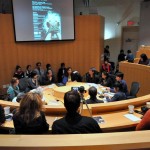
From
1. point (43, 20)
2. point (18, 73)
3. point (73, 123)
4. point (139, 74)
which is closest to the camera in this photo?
point (73, 123)

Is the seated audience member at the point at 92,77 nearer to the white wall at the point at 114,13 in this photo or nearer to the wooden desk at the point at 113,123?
the wooden desk at the point at 113,123

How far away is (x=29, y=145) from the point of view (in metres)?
1.06

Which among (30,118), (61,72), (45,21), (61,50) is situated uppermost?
(45,21)

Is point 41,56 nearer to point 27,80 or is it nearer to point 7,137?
point 27,80

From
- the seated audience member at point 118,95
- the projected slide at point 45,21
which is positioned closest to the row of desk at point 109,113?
the seated audience member at point 118,95

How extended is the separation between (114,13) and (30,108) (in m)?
10.4

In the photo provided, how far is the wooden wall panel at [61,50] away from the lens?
8.10 meters

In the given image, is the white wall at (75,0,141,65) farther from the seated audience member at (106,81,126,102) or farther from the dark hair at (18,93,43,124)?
the dark hair at (18,93,43,124)

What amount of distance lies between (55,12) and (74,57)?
2220 millimetres

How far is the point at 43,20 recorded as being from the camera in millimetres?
8352

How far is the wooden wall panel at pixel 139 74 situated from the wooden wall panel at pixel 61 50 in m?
2.44

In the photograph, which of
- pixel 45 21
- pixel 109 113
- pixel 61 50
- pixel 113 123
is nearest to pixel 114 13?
pixel 61 50

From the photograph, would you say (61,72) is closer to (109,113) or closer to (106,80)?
(106,80)

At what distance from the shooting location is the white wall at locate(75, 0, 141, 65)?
36.7 feet
